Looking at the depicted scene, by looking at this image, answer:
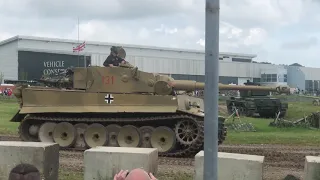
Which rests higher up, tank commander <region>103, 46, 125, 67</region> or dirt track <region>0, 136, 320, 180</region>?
tank commander <region>103, 46, 125, 67</region>

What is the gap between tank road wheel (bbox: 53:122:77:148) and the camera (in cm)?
1471

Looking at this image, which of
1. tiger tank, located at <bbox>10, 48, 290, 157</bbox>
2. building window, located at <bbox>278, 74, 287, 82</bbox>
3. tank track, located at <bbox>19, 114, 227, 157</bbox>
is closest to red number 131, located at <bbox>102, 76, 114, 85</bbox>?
tiger tank, located at <bbox>10, 48, 290, 157</bbox>

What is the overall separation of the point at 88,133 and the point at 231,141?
19.7ft

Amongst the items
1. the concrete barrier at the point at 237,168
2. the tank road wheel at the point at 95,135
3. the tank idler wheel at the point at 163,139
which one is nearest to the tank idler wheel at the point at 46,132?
the tank road wheel at the point at 95,135

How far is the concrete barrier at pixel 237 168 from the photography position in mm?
7180

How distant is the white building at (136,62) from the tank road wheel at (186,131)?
4788cm

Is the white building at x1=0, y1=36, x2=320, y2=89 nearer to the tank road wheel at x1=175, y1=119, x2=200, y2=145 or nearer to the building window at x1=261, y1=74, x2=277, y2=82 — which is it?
the building window at x1=261, y1=74, x2=277, y2=82

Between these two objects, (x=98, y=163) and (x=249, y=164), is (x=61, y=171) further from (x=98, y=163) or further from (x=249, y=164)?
(x=249, y=164)

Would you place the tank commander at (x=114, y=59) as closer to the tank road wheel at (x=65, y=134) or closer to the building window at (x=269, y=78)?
the tank road wheel at (x=65, y=134)

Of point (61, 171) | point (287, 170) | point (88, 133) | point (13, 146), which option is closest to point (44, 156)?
point (13, 146)

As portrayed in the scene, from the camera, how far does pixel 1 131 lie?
2034cm

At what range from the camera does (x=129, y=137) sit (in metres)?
14.4

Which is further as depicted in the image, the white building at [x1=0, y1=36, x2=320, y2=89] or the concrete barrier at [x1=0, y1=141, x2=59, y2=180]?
the white building at [x1=0, y1=36, x2=320, y2=89]

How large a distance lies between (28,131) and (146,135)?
148 inches
